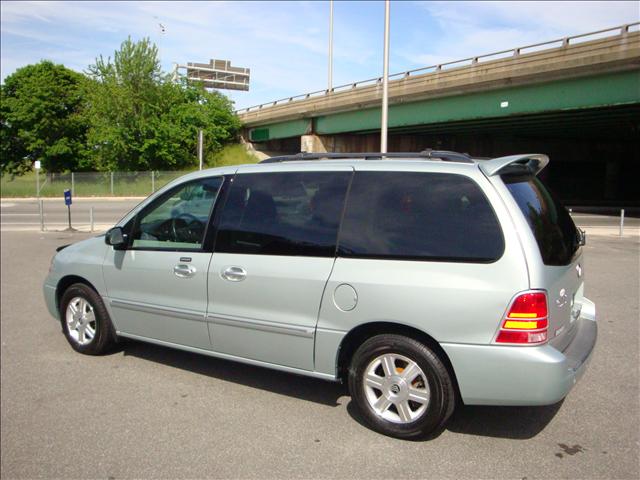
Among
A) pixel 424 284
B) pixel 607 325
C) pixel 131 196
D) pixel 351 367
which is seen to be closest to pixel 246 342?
pixel 351 367

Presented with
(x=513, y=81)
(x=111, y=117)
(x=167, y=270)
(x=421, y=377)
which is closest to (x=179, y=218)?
(x=167, y=270)

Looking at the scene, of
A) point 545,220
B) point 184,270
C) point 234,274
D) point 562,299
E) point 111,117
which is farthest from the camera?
point 111,117

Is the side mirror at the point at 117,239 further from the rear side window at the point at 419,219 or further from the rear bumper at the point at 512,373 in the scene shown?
the rear bumper at the point at 512,373

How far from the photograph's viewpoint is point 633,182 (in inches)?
1987

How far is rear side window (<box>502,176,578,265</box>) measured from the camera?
135 inches

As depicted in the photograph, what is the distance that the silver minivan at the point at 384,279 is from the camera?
3.27 meters

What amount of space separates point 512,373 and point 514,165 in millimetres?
1398

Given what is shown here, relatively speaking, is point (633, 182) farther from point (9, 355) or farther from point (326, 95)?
point (9, 355)

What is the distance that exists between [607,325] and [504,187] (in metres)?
3.54

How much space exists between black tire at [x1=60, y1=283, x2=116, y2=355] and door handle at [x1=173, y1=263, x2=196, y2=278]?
41.8 inches

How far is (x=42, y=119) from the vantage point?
47219mm

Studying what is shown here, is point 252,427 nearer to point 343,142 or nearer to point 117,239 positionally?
point 117,239

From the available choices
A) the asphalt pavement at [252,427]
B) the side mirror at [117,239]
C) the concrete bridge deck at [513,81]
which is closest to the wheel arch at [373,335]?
the asphalt pavement at [252,427]

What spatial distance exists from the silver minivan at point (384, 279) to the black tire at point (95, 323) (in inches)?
20.7
